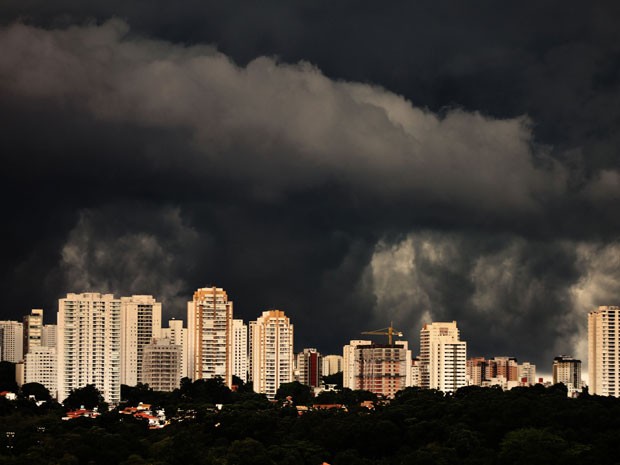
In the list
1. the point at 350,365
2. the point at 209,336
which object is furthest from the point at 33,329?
the point at 350,365

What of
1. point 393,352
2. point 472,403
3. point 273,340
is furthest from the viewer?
point 393,352

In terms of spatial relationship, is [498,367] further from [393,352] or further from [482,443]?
[482,443]

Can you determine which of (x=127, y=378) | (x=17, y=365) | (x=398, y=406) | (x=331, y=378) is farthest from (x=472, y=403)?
(x=331, y=378)

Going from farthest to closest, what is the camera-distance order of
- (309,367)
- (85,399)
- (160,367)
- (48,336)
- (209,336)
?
1. (309,367)
2. (48,336)
3. (209,336)
4. (160,367)
5. (85,399)

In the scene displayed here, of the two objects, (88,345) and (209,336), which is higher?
(209,336)

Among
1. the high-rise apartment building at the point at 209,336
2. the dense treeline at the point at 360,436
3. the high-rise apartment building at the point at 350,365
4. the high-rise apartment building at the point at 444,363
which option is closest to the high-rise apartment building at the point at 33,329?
the high-rise apartment building at the point at 209,336

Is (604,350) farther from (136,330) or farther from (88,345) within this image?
(88,345)
